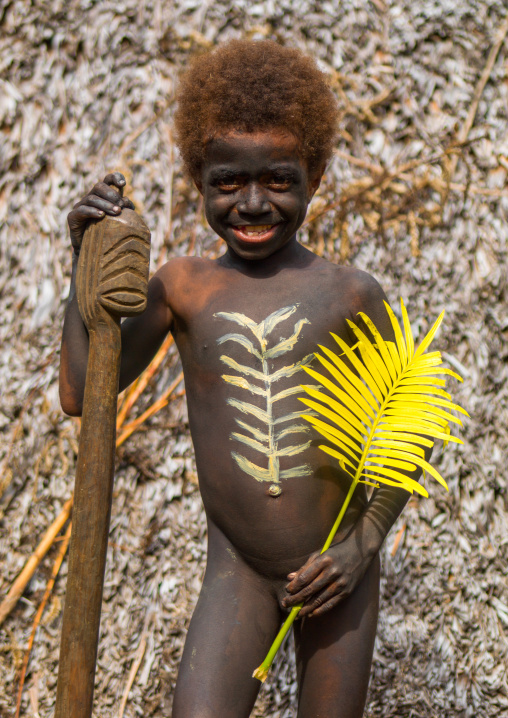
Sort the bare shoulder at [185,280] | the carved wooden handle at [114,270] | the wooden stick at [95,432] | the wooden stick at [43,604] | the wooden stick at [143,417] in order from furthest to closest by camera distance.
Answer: the wooden stick at [143,417] → the wooden stick at [43,604] → the bare shoulder at [185,280] → the carved wooden handle at [114,270] → the wooden stick at [95,432]

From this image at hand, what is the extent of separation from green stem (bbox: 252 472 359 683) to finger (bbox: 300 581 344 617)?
0.02 meters

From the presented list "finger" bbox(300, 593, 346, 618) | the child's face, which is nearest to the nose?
the child's face

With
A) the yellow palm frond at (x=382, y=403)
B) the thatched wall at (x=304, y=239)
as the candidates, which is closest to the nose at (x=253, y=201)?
the yellow palm frond at (x=382, y=403)

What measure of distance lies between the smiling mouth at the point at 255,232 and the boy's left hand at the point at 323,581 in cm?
77

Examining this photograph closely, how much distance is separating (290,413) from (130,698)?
67.2 inches

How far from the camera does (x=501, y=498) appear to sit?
3.40 m

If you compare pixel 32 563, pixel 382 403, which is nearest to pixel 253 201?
pixel 382 403

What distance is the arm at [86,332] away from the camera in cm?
192

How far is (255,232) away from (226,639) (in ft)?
3.22

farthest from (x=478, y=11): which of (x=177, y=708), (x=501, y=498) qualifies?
(x=177, y=708)

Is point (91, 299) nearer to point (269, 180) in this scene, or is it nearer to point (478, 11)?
point (269, 180)

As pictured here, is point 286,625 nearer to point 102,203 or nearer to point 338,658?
point 338,658

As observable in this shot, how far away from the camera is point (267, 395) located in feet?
6.57

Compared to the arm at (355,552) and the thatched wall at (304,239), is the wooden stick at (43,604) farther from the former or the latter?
the arm at (355,552)
